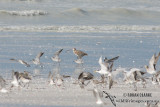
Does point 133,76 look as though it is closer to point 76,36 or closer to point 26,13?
point 76,36

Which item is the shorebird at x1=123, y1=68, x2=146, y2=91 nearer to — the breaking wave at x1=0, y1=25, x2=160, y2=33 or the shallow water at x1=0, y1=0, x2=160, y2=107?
the shallow water at x1=0, y1=0, x2=160, y2=107

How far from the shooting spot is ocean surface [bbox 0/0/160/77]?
39.2 ft

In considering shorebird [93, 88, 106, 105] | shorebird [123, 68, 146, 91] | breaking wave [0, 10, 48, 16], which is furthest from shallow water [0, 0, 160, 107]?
shorebird [93, 88, 106, 105]

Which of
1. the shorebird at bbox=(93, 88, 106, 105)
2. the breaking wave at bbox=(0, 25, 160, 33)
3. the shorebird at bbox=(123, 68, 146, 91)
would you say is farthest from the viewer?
the breaking wave at bbox=(0, 25, 160, 33)

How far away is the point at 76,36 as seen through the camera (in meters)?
18.0

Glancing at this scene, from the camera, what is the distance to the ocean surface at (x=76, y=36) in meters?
12.0

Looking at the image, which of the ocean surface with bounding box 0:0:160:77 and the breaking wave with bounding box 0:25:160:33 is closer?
the ocean surface with bounding box 0:0:160:77

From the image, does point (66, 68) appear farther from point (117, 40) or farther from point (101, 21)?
point (101, 21)

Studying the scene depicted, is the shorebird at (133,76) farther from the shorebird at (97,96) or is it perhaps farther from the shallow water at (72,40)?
the shorebird at (97,96)

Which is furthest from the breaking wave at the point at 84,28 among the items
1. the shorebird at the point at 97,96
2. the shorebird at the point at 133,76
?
the shorebird at the point at 97,96

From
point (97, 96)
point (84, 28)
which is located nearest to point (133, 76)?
point (97, 96)

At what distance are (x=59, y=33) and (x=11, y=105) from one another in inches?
485

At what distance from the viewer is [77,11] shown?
28344mm

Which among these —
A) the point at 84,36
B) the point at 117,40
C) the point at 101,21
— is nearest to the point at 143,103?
the point at 117,40
